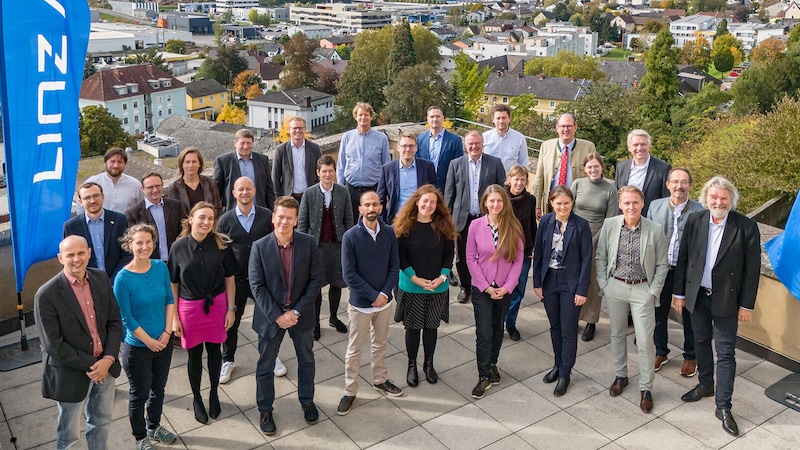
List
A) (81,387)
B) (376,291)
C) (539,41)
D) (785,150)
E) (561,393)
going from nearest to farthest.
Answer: (81,387), (376,291), (561,393), (785,150), (539,41)

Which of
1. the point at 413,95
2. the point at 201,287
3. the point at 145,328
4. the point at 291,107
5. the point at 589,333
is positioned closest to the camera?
the point at 145,328

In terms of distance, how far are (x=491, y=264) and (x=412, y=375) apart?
1.12 m

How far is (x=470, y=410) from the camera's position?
5.53m

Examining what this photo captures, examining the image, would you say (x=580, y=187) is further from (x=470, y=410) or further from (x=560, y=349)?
(x=470, y=410)

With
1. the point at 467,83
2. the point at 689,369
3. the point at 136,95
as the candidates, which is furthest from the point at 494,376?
the point at 136,95

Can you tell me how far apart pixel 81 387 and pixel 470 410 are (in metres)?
2.74

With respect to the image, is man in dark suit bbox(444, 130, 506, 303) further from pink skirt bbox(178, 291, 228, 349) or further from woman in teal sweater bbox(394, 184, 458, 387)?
pink skirt bbox(178, 291, 228, 349)

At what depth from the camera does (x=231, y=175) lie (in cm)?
682

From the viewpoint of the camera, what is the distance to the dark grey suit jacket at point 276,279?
16.7 feet

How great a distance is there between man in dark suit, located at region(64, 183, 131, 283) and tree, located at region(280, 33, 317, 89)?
3183 inches

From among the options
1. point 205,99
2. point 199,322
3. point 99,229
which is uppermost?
point 99,229

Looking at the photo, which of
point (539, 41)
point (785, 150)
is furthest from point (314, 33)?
point (785, 150)

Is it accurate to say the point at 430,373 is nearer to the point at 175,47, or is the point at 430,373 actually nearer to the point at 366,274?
the point at 366,274

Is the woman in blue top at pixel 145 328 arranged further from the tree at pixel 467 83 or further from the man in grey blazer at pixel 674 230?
the tree at pixel 467 83
